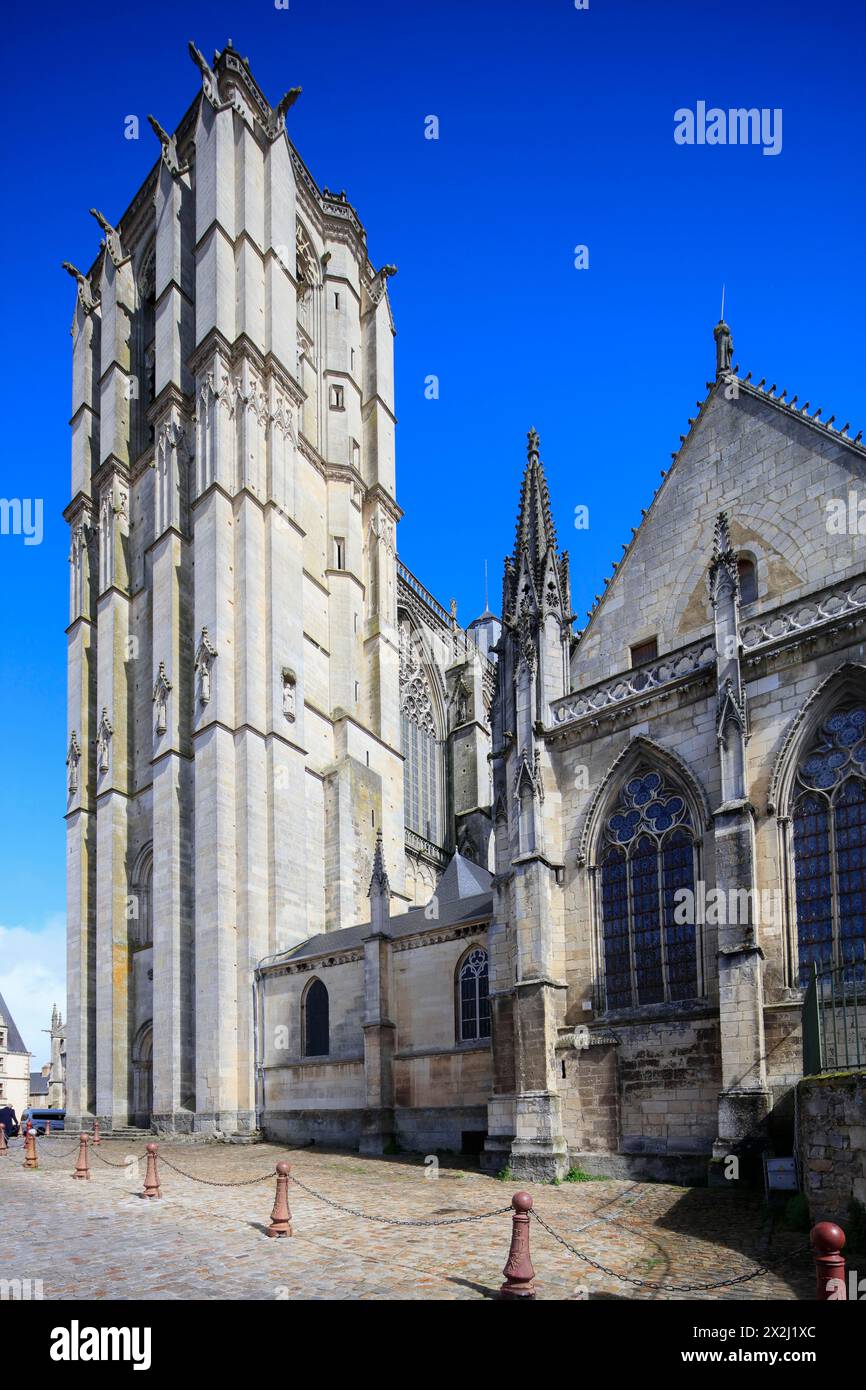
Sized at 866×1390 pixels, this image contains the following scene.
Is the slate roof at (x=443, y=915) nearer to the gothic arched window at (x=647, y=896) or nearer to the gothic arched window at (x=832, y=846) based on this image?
the gothic arched window at (x=647, y=896)

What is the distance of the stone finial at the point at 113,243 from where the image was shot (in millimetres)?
43375

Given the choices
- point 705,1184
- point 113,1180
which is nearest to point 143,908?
point 113,1180

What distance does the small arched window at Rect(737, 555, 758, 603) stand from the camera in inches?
792

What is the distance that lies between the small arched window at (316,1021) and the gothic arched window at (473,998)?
532 centimetres

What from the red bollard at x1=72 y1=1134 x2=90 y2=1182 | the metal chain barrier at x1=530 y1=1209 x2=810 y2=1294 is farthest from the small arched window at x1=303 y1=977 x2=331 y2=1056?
the metal chain barrier at x1=530 y1=1209 x2=810 y2=1294

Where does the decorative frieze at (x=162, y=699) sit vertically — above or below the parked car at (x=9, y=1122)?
above

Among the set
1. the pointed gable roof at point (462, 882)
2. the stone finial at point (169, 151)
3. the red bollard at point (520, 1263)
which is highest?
the stone finial at point (169, 151)

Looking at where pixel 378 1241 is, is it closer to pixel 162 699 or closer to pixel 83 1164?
pixel 83 1164

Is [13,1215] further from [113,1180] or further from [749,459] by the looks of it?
[749,459]

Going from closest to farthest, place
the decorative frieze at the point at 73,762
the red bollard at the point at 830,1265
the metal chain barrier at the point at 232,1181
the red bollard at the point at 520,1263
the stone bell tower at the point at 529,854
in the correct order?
the red bollard at the point at 830,1265 < the red bollard at the point at 520,1263 < the metal chain barrier at the point at 232,1181 < the stone bell tower at the point at 529,854 < the decorative frieze at the point at 73,762

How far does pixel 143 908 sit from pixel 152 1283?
1062 inches

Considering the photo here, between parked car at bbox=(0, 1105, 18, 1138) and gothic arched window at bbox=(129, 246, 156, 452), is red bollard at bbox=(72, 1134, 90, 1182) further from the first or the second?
gothic arched window at bbox=(129, 246, 156, 452)

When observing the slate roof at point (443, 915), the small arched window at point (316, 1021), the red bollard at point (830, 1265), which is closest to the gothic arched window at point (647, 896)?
the slate roof at point (443, 915)
